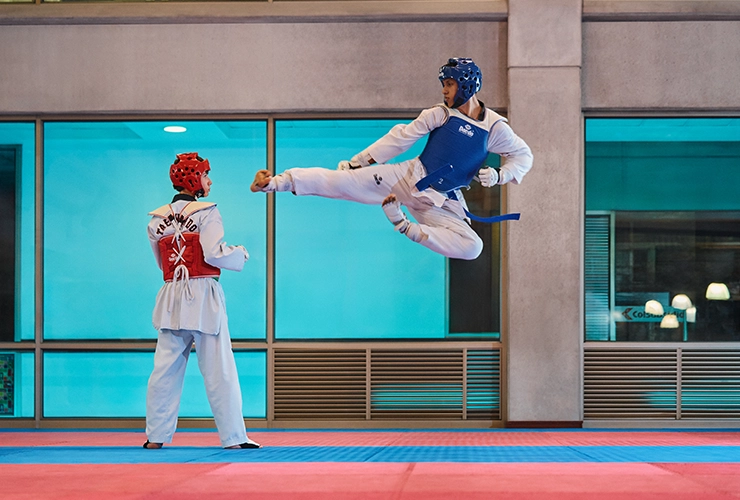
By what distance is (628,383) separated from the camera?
7762 mm

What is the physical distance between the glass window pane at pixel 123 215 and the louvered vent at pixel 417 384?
129cm

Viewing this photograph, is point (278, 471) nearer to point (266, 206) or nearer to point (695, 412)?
point (266, 206)

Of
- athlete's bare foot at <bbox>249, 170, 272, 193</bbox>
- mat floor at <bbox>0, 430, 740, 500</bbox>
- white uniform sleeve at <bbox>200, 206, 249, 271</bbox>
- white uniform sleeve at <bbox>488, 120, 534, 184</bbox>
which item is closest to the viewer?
mat floor at <bbox>0, 430, 740, 500</bbox>

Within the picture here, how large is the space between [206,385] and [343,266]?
267 centimetres

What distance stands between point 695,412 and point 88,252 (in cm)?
589

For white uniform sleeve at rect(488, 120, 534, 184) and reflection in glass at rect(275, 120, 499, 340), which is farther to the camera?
reflection in glass at rect(275, 120, 499, 340)

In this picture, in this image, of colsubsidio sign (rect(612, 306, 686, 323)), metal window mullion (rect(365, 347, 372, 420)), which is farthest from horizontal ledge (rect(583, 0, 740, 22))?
metal window mullion (rect(365, 347, 372, 420))

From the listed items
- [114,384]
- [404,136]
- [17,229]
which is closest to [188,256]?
[404,136]

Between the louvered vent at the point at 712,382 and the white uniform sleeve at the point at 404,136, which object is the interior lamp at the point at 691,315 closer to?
the louvered vent at the point at 712,382

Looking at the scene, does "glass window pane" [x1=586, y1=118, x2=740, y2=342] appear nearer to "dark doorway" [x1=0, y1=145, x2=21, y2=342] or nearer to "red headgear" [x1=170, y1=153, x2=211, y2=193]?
"red headgear" [x1=170, y1=153, x2=211, y2=193]

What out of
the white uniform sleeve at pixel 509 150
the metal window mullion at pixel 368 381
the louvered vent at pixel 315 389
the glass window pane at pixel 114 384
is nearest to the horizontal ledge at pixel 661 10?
the white uniform sleeve at pixel 509 150

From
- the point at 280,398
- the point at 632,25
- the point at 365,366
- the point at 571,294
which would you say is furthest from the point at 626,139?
the point at 280,398

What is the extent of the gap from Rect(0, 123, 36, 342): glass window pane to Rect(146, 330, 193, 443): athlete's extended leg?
2.96 meters

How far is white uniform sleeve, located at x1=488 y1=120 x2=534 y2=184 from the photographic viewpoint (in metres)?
4.89
